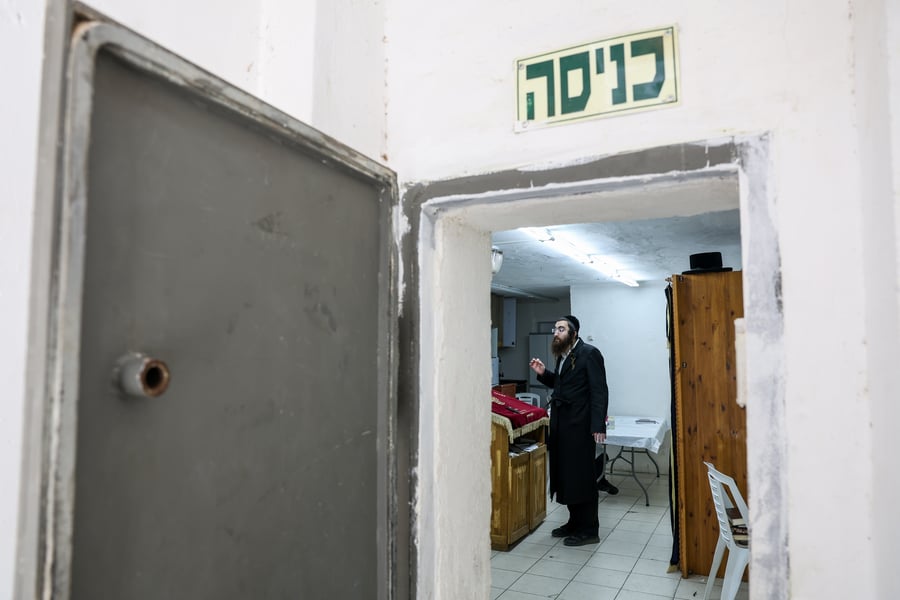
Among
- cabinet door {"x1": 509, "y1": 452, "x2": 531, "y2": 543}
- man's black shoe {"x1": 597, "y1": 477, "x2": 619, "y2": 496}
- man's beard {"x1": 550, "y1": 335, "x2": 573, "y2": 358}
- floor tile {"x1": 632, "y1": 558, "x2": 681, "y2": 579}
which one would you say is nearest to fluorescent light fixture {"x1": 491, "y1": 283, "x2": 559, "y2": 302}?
man's black shoe {"x1": 597, "y1": 477, "x2": 619, "y2": 496}

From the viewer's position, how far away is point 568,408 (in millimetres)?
4410

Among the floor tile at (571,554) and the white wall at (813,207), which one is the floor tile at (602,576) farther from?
the white wall at (813,207)

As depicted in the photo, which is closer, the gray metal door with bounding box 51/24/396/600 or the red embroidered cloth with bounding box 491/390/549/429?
the gray metal door with bounding box 51/24/396/600

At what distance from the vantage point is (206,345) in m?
Answer: 0.89

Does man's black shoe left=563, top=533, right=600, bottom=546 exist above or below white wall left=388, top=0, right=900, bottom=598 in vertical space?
below

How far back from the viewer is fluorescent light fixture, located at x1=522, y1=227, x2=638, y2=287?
16.5 ft

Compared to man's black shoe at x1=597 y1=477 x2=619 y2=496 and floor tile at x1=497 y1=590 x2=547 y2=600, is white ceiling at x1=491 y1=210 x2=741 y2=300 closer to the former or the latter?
floor tile at x1=497 y1=590 x2=547 y2=600

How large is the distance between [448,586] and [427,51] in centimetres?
139

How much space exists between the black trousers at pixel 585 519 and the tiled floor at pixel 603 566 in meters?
0.12

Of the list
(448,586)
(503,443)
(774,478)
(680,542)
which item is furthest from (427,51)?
(680,542)

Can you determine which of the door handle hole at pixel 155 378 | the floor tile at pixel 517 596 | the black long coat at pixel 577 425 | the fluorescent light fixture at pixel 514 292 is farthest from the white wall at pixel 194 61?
the fluorescent light fixture at pixel 514 292

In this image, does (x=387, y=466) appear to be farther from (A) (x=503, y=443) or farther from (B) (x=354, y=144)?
(A) (x=503, y=443)

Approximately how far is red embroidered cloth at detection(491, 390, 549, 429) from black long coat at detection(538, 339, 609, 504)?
0.77 ft

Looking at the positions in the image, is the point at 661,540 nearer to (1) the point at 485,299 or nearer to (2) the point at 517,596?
(2) the point at 517,596
